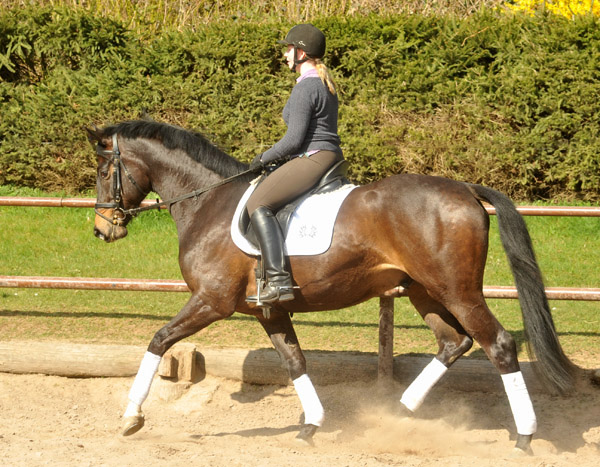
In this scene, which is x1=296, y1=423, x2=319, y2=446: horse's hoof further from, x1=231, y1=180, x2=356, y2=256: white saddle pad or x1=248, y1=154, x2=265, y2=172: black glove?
x1=248, y1=154, x2=265, y2=172: black glove

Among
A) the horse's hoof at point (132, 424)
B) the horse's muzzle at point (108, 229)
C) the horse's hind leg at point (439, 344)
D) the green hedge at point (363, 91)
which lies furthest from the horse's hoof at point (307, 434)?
the green hedge at point (363, 91)

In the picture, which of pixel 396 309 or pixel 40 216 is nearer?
pixel 396 309

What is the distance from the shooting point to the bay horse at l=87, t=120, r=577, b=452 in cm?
492

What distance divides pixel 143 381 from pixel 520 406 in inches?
98.9

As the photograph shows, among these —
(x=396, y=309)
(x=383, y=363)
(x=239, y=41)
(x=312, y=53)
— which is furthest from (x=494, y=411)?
(x=239, y=41)

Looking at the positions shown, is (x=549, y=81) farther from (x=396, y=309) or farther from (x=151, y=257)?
(x=151, y=257)

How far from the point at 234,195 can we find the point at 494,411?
2.58m

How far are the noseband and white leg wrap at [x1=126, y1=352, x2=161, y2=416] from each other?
1.06m

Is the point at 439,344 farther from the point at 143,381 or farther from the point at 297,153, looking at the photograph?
the point at 143,381

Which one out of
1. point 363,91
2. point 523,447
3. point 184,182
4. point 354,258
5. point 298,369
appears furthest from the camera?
point 363,91

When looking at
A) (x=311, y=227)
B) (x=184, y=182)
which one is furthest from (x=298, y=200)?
(x=184, y=182)

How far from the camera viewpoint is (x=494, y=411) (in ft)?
19.3

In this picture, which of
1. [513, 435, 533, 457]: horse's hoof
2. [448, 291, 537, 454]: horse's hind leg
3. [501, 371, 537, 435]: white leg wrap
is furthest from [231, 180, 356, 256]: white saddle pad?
[513, 435, 533, 457]: horse's hoof

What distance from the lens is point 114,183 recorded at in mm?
5641
